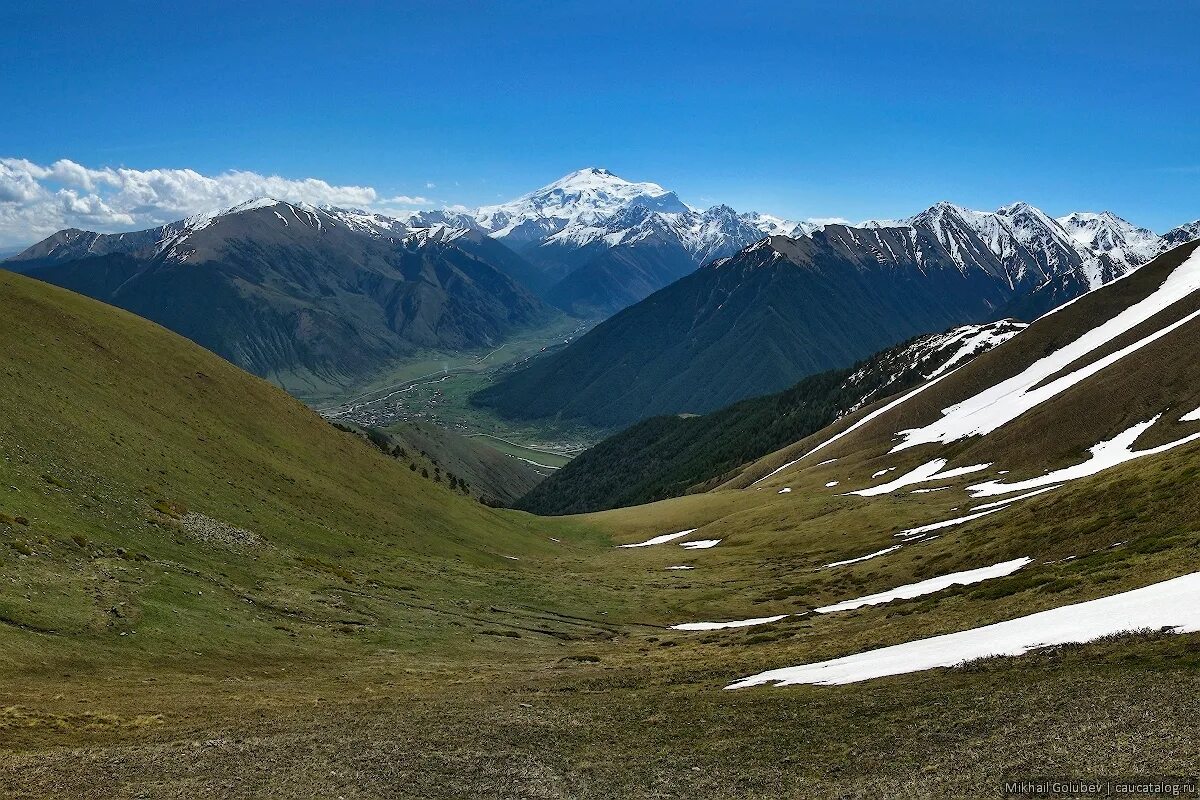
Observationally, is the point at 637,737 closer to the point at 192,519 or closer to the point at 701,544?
the point at 192,519

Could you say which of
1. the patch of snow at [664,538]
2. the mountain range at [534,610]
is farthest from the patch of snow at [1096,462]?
the patch of snow at [664,538]

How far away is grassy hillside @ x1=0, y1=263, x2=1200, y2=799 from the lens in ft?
Result: 87.7

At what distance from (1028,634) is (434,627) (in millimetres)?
43734

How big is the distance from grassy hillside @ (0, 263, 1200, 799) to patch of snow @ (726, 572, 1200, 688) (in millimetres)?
1659

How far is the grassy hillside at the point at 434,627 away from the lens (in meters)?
26.7

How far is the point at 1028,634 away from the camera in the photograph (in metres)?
35.9

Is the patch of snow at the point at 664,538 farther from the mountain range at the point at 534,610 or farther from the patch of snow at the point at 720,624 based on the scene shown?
the patch of snow at the point at 720,624

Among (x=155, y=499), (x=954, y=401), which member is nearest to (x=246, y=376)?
(x=155, y=499)

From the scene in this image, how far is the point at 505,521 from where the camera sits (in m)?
131

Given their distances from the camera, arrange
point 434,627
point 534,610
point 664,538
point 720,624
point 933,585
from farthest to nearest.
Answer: point 664,538 → point 534,610 → point 720,624 → point 933,585 → point 434,627

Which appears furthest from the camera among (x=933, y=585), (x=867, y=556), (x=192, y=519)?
(x=867, y=556)

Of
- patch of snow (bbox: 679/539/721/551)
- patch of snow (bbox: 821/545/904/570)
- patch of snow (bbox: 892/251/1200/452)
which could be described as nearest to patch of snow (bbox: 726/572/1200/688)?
patch of snow (bbox: 821/545/904/570)

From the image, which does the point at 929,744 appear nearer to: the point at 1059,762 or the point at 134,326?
the point at 1059,762

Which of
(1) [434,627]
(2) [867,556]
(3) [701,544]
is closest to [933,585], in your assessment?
(2) [867,556]
